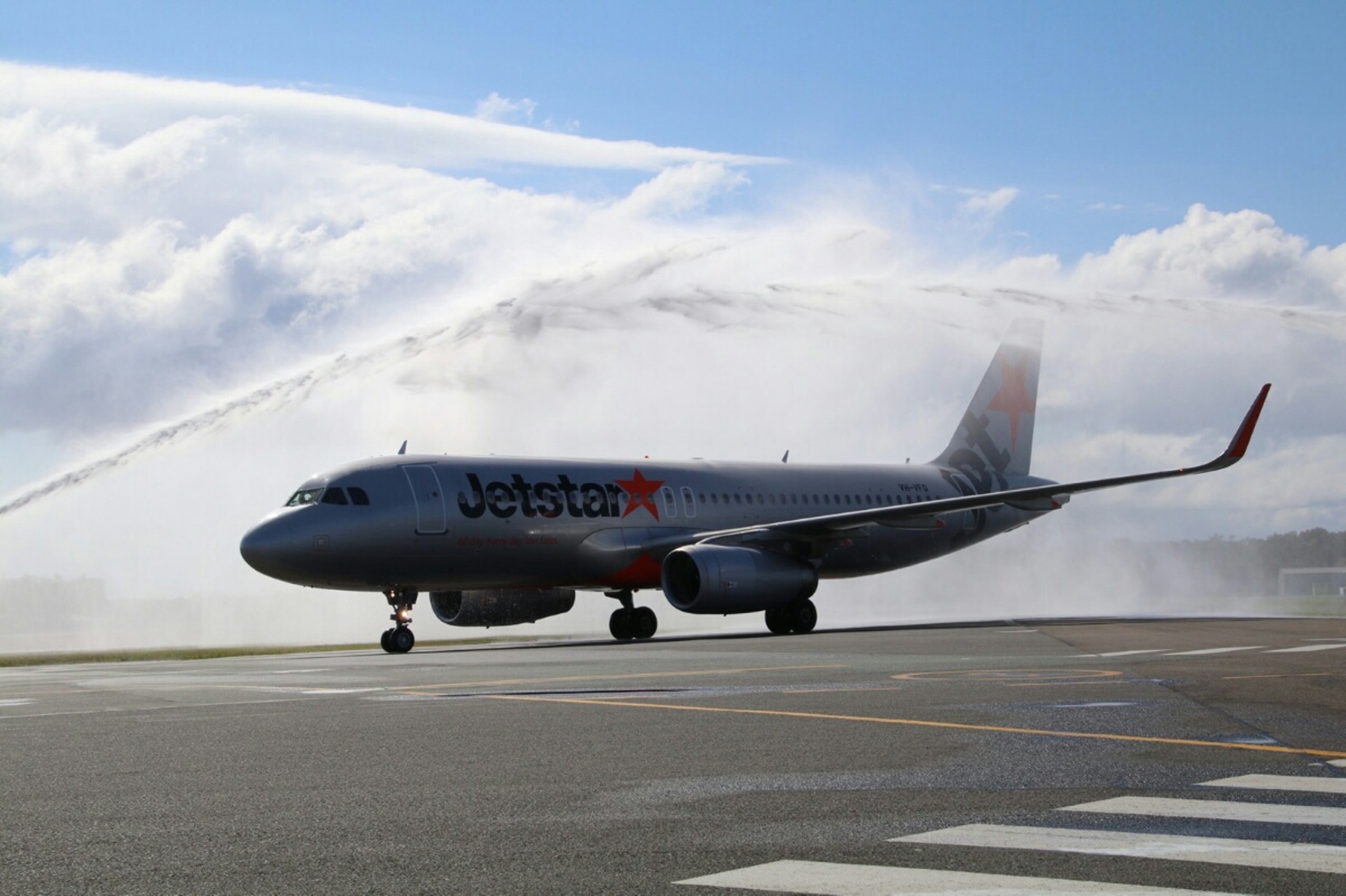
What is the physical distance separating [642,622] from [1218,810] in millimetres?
31081

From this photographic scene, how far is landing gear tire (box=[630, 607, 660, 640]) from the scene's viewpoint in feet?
125

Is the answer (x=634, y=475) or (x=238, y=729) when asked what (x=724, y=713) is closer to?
(x=238, y=729)

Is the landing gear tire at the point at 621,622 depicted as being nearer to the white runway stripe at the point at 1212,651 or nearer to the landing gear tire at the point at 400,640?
the landing gear tire at the point at 400,640

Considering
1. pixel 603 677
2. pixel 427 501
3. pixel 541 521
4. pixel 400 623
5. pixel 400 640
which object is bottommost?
pixel 603 677

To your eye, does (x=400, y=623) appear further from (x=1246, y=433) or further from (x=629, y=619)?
(x=1246, y=433)

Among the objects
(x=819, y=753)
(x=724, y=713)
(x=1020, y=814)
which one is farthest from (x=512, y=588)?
(x=1020, y=814)

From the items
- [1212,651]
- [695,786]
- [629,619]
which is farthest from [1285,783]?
[629,619]

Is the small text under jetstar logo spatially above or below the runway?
above

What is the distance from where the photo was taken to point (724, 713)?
1277cm

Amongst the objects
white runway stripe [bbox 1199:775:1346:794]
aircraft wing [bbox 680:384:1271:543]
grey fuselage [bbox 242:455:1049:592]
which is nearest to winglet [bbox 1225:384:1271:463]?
aircraft wing [bbox 680:384:1271:543]

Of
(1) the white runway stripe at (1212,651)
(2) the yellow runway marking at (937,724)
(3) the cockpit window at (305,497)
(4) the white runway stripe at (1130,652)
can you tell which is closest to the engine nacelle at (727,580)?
(3) the cockpit window at (305,497)

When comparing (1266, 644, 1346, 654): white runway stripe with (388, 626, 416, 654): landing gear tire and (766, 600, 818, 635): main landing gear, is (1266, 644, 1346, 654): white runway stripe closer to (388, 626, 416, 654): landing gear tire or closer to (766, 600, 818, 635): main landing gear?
(766, 600, 818, 635): main landing gear

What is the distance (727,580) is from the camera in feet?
110

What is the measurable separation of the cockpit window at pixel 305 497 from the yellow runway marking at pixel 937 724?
17609mm
